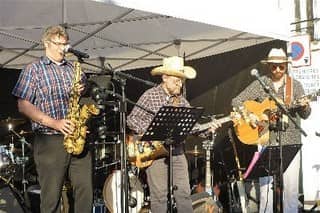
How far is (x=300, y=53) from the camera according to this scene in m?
9.59

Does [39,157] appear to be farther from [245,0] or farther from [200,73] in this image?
[200,73]

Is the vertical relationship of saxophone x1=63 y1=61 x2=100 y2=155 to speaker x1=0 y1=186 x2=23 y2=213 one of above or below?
above

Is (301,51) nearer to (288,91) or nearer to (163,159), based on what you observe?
(288,91)

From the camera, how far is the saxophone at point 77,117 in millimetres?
4855

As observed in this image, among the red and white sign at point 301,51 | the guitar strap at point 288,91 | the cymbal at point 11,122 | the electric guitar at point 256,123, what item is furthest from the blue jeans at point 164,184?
the red and white sign at point 301,51

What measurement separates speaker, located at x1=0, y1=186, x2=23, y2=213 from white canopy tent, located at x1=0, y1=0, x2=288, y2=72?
207 cm

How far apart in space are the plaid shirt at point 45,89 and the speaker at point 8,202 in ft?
10.4

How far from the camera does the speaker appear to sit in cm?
773

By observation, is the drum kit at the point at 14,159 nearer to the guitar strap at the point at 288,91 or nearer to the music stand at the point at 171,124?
the music stand at the point at 171,124

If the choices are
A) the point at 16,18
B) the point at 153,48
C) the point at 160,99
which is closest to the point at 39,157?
the point at 160,99

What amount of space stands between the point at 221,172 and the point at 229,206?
68 cm

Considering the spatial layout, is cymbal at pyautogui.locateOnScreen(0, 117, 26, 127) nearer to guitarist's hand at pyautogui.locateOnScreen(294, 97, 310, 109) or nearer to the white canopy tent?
the white canopy tent

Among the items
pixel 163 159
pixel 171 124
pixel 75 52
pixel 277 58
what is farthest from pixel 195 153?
pixel 75 52

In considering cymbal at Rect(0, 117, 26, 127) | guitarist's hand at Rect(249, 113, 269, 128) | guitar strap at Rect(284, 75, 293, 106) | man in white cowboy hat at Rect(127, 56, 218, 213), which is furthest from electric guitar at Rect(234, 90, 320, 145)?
cymbal at Rect(0, 117, 26, 127)
